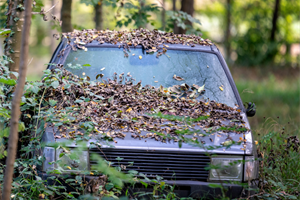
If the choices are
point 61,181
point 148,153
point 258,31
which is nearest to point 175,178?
point 148,153

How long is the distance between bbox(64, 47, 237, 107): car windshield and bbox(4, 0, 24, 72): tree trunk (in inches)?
25.9

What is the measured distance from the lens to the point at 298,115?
8.40 meters

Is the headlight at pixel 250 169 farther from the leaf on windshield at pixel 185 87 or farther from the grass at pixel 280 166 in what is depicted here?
the leaf on windshield at pixel 185 87

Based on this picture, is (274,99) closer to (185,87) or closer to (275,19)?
(185,87)

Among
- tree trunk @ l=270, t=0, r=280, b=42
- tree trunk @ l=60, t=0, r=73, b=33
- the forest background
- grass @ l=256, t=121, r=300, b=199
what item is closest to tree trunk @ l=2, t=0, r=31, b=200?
grass @ l=256, t=121, r=300, b=199

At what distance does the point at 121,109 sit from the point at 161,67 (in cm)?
89

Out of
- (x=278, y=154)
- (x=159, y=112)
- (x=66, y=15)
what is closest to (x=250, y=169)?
(x=159, y=112)

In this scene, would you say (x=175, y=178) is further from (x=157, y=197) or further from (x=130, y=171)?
(x=130, y=171)

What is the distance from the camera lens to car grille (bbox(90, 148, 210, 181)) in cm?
258

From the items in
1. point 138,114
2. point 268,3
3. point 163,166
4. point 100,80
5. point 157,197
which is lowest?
point 157,197

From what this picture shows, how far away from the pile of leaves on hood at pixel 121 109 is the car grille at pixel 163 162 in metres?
0.15

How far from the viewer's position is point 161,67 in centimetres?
369

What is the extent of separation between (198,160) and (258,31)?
19.8 m

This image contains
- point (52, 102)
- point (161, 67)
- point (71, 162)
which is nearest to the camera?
point (71, 162)
